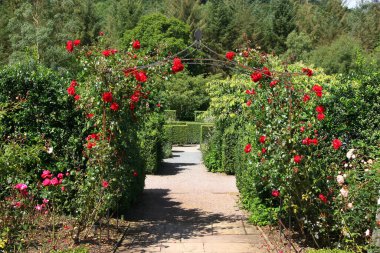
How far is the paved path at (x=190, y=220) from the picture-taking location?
6.38 m

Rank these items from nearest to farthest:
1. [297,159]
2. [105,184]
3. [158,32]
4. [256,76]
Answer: [297,159]
[105,184]
[256,76]
[158,32]

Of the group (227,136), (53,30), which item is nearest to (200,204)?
(227,136)

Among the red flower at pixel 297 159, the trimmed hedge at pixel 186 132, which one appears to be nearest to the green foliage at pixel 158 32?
the trimmed hedge at pixel 186 132

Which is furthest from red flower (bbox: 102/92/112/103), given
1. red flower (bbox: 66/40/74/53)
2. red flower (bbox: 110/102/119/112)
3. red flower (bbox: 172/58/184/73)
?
red flower (bbox: 172/58/184/73)

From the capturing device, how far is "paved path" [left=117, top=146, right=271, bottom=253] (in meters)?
6.38

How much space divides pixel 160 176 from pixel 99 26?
3209cm

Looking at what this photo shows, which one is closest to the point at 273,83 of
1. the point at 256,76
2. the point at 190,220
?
the point at 256,76

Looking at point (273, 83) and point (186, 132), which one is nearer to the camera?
point (273, 83)

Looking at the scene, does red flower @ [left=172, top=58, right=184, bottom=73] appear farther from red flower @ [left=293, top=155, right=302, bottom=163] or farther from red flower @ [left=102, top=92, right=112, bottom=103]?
red flower @ [left=293, top=155, right=302, bottom=163]

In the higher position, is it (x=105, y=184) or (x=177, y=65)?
(x=177, y=65)

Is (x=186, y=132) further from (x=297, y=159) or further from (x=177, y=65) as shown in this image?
(x=297, y=159)

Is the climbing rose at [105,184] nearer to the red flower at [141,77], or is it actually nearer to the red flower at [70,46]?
the red flower at [141,77]

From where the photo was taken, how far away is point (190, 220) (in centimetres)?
812

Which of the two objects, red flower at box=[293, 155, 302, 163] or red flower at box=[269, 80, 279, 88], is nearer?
red flower at box=[293, 155, 302, 163]
